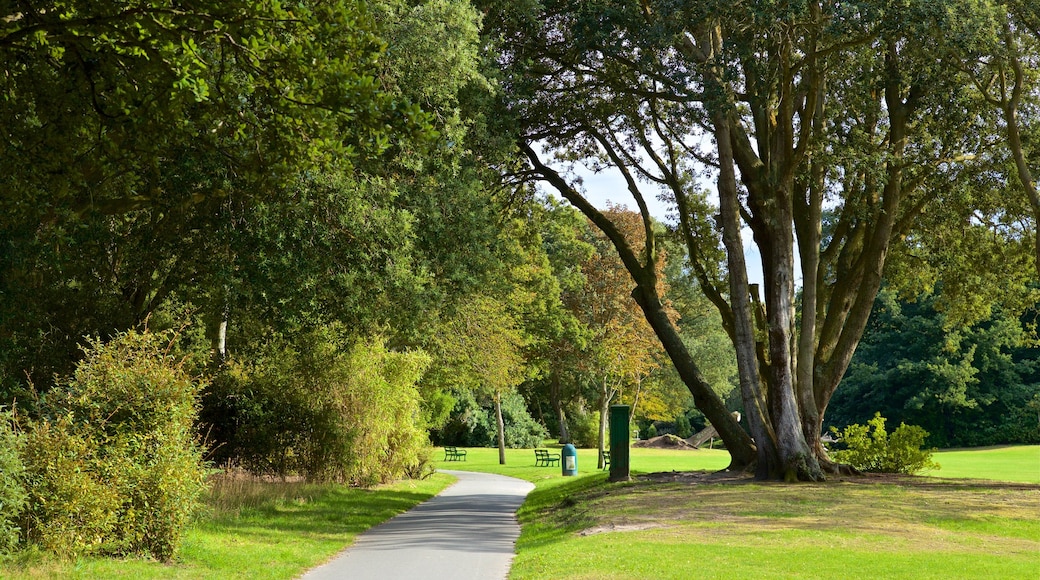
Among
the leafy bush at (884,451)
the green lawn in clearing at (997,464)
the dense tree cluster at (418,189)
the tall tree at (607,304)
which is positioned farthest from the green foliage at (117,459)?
the tall tree at (607,304)

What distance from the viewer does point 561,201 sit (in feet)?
101

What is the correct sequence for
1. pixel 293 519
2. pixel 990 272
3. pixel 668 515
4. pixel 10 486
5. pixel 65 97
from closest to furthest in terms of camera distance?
pixel 10 486 → pixel 65 97 → pixel 668 515 → pixel 293 519 → pixel 990 272

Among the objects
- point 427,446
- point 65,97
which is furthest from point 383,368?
point 65,97

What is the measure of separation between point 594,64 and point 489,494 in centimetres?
1174

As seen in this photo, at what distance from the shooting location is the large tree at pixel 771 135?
61.6 ft

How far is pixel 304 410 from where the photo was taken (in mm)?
22672

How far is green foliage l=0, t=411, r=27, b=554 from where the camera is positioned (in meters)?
9.59

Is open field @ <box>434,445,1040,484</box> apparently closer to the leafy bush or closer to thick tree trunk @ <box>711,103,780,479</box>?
the leafy bush

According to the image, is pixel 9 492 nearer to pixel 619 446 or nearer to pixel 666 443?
pixel 619 446

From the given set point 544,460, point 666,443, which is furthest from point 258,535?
point 666,443

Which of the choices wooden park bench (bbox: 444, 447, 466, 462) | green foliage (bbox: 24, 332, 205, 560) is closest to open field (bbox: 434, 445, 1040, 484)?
wooden park bench (bbox: 444, 447, 466, 462)

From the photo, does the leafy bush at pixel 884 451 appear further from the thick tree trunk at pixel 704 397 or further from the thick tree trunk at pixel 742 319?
the thick tree trunk at pixel 742 319

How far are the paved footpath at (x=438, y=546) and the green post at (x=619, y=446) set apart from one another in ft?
8.33

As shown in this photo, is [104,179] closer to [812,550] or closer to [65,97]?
[65,97]
